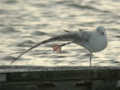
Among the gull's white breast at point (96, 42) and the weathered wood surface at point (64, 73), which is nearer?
the weathered wood surface at point (64, 73)

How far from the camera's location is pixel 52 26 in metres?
15.2

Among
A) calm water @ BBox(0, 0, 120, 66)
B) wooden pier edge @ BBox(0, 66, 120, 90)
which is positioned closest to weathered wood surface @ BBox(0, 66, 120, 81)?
wooden pier edge @ BBox(0, 66, 120, 90)

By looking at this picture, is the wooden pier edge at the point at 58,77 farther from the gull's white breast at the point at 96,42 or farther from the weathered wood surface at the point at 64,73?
the gull's white breast at the point at 96,42

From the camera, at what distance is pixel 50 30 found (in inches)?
580

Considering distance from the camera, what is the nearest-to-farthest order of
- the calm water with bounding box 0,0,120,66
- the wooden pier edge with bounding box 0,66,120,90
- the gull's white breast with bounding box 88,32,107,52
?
the wooden pier edge with bounding box 0,66,120,90
the gull's white breast with bounding box 88,32,107,52
the calm water with bounding box 0,0,120,66

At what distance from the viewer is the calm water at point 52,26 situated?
39.7ft

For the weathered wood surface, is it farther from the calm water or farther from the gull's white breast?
the calm water

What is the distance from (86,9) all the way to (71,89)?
10715 millimetres

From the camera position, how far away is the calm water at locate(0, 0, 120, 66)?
12.1 metres

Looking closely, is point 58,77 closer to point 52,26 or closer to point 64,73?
point 64,73

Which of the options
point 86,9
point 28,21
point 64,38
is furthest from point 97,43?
point 86,9

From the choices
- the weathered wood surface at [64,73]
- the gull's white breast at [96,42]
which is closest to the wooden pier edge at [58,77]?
the weathered wood surface at [64,73]

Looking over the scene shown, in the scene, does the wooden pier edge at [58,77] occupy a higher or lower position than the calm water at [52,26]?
higher

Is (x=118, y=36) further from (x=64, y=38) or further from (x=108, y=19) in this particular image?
(x=64, y=38)
